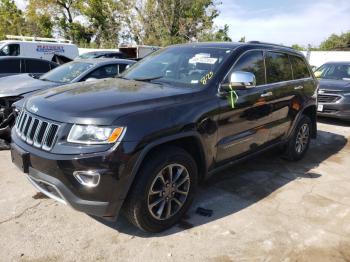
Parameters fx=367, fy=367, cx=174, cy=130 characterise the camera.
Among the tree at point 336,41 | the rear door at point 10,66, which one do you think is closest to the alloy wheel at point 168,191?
the rear door at point 10,66

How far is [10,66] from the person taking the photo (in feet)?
28.9

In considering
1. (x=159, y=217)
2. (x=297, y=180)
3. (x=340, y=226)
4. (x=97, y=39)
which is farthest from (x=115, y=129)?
(x=97, y=39)

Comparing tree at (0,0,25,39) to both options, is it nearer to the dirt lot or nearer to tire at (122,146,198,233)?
the dirt lot

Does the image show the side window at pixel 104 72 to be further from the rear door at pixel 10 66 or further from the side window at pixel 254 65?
the side window at pixel 254 65

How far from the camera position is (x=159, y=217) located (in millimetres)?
3404

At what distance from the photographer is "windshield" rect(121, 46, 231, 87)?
3.96 m

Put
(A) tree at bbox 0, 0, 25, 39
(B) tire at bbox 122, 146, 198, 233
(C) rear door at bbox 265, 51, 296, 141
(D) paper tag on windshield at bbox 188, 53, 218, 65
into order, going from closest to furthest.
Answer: (B) tire at bbox 122, 146, 198, 233 → (D) paper tag on windshield at bbox 188, 53, 218, 65 → (C) rear door at bbox 265, 51, 296, 141 → (A) tree at bbox 0, 0, 25, 39

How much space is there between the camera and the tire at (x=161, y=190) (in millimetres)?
3135

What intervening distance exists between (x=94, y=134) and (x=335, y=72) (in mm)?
9150

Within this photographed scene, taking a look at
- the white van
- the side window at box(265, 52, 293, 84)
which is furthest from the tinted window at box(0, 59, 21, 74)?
the white van

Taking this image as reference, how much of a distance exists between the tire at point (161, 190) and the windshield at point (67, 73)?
405 centimetres

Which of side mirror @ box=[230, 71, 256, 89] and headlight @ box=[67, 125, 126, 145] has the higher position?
side mirror @ box=[230, 71, 256, 89]

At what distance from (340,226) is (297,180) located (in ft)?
4.24

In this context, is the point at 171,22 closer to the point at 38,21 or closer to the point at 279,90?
the point at 38,21
